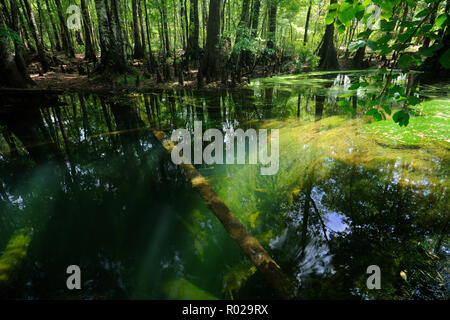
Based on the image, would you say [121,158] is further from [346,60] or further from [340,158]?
[346,60]

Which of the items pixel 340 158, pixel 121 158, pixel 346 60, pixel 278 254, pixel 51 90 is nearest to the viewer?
pixel 278 254

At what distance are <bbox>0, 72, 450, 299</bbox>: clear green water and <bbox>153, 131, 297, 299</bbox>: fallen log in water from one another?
4.1 inches

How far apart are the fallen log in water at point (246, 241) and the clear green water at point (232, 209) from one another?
0.34 ft

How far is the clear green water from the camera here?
1.84 m

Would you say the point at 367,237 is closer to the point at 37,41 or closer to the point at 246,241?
the point at 246,241

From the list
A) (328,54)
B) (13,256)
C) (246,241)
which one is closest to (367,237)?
(246,241)

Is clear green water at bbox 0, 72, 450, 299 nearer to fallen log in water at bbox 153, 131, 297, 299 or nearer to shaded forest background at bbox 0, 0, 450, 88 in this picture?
fallen log in water at bbox 153, 131, 297, 299

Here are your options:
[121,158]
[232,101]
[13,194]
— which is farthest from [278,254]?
[232,101]

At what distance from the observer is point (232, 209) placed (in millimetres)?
2670

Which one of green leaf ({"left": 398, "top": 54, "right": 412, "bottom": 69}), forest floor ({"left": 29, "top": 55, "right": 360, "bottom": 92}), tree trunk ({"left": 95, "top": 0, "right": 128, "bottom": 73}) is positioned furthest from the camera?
tree trunk ({"left": 95, "top": 0, "right": 128, "bottom": 73})

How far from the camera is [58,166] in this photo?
11.7 ft

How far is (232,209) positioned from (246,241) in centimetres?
63

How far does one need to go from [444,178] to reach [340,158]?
1218 millimetres

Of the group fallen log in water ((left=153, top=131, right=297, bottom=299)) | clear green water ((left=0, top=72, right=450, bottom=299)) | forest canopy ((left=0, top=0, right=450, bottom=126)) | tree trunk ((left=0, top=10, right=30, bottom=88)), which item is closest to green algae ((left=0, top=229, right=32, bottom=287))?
clear green water ((left=0, top=72, right=450, bottom=299))
